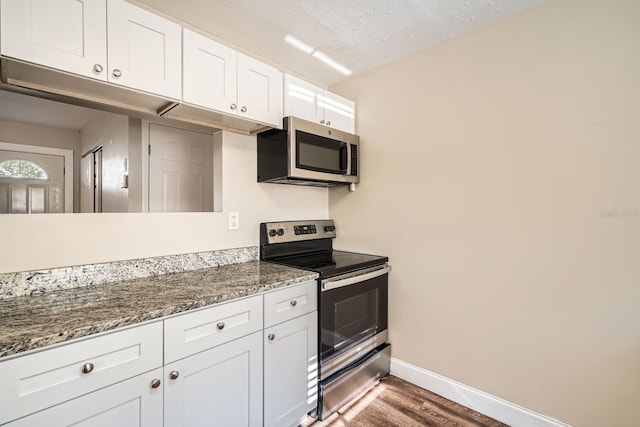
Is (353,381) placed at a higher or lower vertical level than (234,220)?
lower

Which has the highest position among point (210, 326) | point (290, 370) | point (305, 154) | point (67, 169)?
point (305, 154)

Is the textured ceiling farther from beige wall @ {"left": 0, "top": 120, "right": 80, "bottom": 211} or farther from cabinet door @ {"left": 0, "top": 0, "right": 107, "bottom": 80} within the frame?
beige wall @ {"left": 0, "top": 120, "right": 80, "bottom": 211}

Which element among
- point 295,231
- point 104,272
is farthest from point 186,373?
point 295,231

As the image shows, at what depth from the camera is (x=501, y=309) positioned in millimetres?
1726

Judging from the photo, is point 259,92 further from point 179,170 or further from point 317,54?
point 179,170

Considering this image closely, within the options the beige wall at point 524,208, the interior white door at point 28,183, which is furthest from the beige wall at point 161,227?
the beige wall at point 524,208

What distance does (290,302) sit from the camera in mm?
1576

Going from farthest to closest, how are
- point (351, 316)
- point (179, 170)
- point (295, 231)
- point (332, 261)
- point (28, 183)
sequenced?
point (179, 170) → point (295, 231) → point (332, 261) → point (351, 316) → point (28, 183)

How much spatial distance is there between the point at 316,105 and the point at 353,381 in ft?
6.30

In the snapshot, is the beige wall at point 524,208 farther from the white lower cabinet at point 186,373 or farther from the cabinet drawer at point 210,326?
the cabinet drawer at point 210,326

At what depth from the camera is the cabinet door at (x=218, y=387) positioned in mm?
1143

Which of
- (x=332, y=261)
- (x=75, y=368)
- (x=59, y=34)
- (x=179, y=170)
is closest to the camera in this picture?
Answer: (x=75, y=368)

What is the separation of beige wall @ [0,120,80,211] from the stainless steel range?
1301mm

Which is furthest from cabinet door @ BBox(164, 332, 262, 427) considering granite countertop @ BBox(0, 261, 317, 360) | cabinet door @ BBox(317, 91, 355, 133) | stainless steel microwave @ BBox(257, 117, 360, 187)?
cabinet door @ BBox(317, 91, 355, 133)
